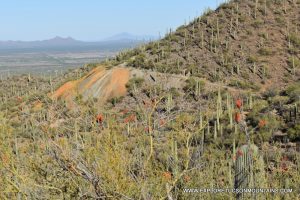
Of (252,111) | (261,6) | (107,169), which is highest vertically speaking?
(261,6)

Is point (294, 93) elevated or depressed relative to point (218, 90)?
elevated

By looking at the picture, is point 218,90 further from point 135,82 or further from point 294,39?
point 294,39

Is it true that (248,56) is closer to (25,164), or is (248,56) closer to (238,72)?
(238,72)

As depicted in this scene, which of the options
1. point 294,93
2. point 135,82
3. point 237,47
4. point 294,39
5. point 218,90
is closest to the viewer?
point 294,93

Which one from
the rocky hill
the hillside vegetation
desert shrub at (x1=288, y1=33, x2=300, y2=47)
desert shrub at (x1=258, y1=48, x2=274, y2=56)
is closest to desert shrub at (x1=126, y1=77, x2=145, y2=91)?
the hillside vegetation

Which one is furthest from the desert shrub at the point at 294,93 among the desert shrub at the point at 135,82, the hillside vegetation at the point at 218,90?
the desert shrub at the point at 135,82

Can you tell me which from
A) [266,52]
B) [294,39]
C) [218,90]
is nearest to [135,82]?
[218,90]

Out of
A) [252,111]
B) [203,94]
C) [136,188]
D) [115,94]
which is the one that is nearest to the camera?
[136,188]

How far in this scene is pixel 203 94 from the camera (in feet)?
84.1

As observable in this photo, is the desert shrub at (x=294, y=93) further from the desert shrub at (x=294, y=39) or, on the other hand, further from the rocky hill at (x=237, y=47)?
the desert shrub at (x=294, y=39)

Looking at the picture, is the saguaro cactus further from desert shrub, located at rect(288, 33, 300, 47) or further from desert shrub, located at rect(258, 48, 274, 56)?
desert shrub, located at rect(288, 33, 300, 47)

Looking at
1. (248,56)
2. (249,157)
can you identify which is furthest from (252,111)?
(249,157)

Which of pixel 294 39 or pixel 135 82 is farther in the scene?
pixel 294 39

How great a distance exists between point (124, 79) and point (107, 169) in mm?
23143
